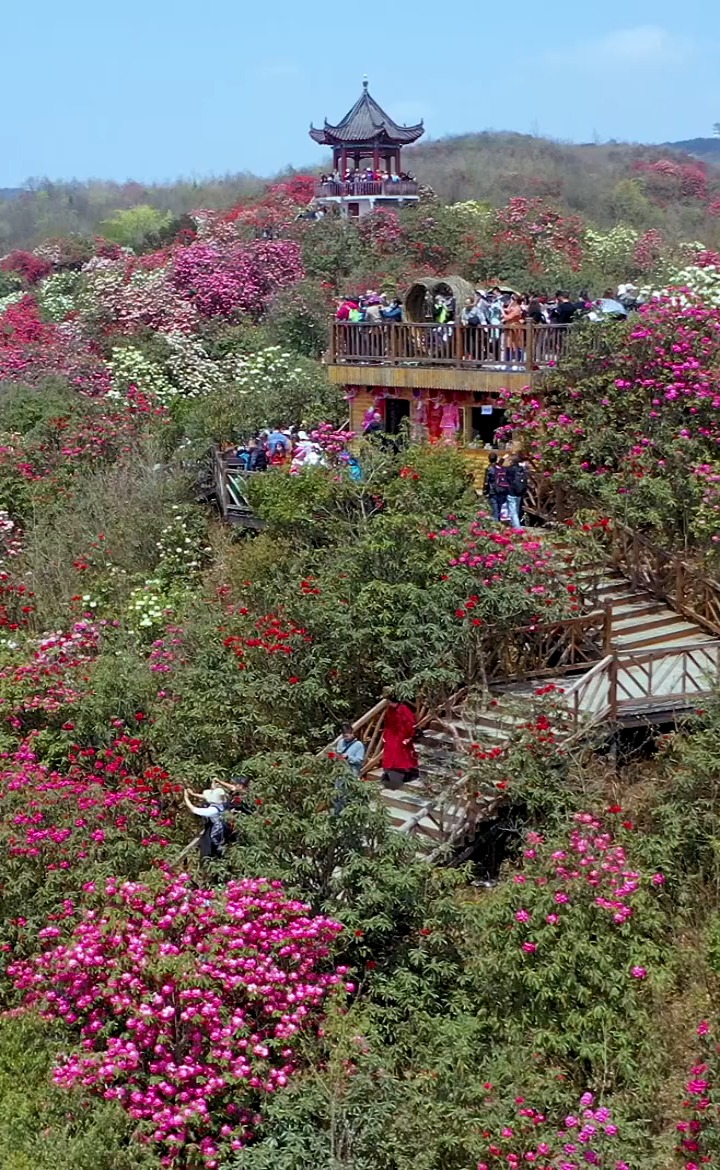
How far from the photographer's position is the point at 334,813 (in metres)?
9.86

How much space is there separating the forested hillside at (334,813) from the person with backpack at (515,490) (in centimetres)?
68

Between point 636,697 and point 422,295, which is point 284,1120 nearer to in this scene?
point 636,697

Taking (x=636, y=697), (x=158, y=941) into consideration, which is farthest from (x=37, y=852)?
(x=636, y=697)

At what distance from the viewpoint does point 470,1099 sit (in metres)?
7.70

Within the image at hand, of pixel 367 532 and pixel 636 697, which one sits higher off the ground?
pixel 367 532

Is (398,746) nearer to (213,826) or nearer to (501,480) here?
(213,826)

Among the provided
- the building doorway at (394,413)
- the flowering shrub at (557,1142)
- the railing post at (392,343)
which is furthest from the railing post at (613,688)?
the building doorway at (394,413)

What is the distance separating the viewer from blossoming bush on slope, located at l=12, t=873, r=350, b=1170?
8.12 metres

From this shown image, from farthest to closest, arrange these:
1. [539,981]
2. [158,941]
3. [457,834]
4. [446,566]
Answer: [446,566] → [457,834] → [158,941] → [539,981]

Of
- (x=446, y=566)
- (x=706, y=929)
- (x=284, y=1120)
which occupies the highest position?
(x=446, y=566)

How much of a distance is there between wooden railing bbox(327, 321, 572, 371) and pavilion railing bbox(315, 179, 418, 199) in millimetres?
32227

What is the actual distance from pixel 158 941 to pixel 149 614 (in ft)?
25.2

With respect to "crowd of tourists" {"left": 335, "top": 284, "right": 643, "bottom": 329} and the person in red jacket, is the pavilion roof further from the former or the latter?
the person in red jacket

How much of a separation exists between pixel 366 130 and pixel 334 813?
164 ft
